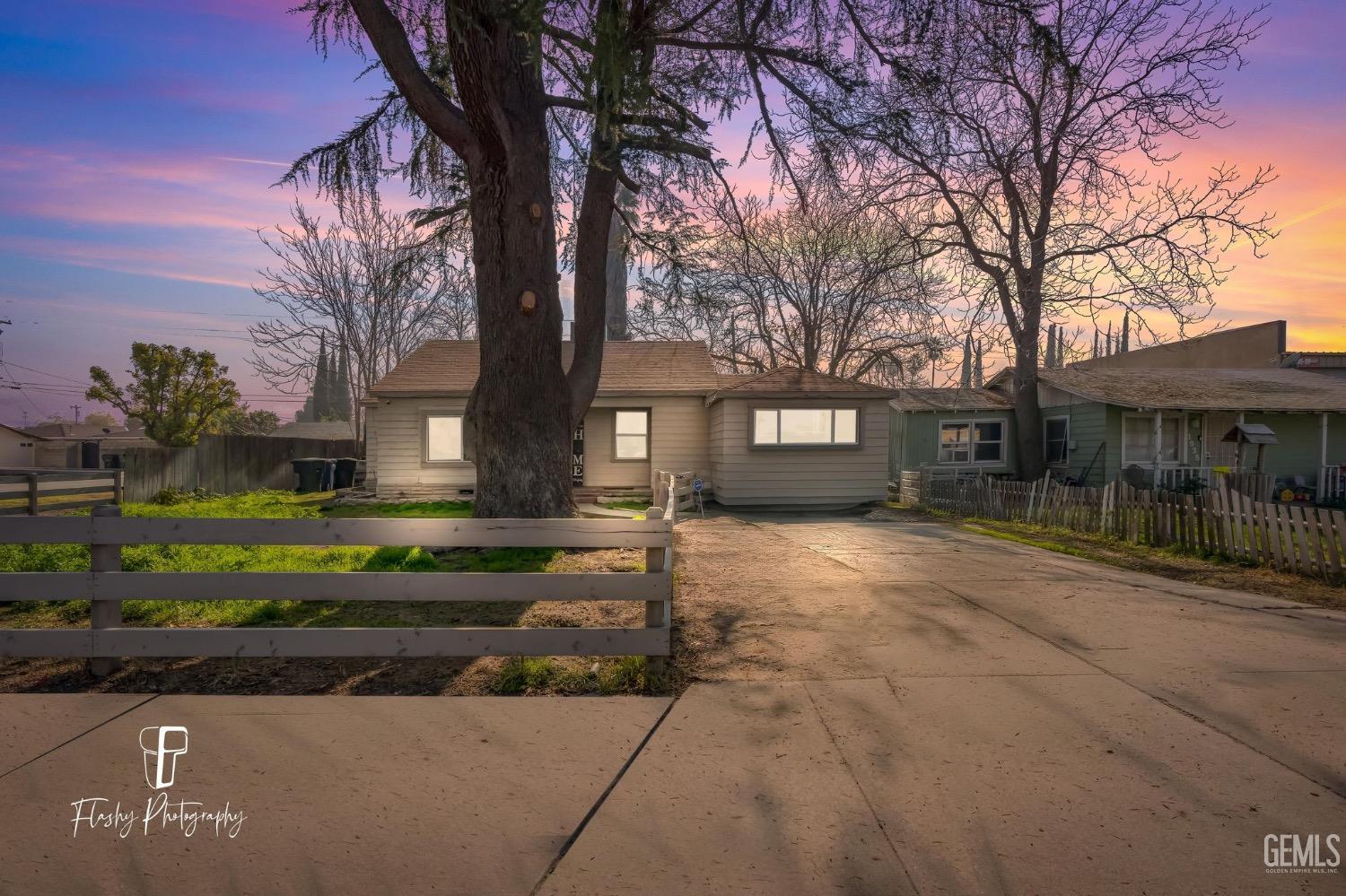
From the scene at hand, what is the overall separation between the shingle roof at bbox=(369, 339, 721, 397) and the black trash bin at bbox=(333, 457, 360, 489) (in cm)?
650

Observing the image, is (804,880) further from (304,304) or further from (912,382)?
(912,382)

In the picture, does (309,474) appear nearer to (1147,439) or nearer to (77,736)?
(77,736)

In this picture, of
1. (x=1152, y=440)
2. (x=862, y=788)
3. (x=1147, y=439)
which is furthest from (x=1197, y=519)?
(x=1152, y=440)

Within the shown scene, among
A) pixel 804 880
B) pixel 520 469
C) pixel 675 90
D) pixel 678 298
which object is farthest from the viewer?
pixel 678 298

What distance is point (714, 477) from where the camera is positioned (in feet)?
63.4

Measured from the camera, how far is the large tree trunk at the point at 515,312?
9383 millimetres

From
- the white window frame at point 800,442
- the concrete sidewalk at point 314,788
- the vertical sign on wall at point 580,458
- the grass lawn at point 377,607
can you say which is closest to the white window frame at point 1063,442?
the white window frame at point 800,442

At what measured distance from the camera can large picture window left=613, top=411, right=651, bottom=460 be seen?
20.0 meters

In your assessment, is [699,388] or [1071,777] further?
[699,388]

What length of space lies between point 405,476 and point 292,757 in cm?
1711

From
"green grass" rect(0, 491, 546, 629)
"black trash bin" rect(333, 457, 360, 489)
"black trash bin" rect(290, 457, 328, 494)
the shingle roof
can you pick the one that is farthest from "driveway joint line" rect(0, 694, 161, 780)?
"black trash bin" rect(333, 457, 360, 489)

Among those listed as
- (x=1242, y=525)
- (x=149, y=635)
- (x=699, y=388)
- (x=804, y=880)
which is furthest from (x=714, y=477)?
(x=804, y=880)

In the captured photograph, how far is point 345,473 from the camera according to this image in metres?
26.3

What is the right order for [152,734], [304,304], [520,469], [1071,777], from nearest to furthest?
1. [1071,777]
2. [152,734]
3. [520,469]
4. [304,304]
